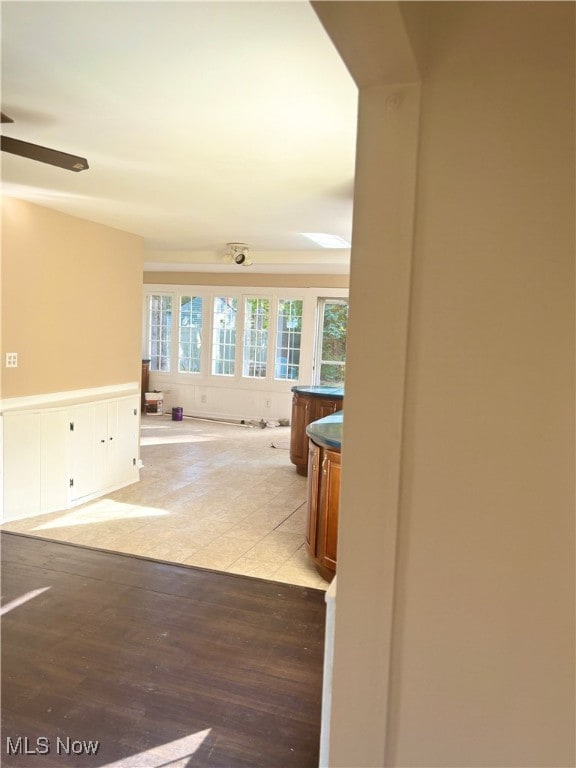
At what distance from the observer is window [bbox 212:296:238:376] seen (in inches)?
360

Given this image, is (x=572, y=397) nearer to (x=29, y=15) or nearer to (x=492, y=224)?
(x=492, y=224)

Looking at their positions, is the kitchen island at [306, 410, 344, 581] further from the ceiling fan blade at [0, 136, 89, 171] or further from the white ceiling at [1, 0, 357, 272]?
the ceiling fan blade at [0, 136, 89, 171]

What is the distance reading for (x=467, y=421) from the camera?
3.98 feet

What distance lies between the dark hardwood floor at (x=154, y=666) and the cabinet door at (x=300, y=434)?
2.53 metres

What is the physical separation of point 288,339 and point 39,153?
657 cm

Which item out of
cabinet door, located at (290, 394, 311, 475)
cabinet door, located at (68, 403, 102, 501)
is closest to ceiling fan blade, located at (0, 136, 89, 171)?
cabinet door, located at (68, 403, 102, 501)

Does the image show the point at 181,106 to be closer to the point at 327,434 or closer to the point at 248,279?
the point at 327,434

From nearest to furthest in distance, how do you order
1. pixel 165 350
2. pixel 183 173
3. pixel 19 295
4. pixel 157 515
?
pixel 183 173 < pixel 19 295 < pixel 157 515 < pixel 165 350

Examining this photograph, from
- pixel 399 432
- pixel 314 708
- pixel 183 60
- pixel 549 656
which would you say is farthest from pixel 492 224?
pixel 314 708

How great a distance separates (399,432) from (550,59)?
849mm

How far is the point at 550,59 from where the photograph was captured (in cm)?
112

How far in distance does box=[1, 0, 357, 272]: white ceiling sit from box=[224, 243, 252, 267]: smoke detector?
1.75 metres

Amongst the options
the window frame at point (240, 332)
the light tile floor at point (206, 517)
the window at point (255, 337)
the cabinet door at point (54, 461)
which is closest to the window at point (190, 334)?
the window frame at point (240, 332)

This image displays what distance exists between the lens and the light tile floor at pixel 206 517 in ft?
11.9
